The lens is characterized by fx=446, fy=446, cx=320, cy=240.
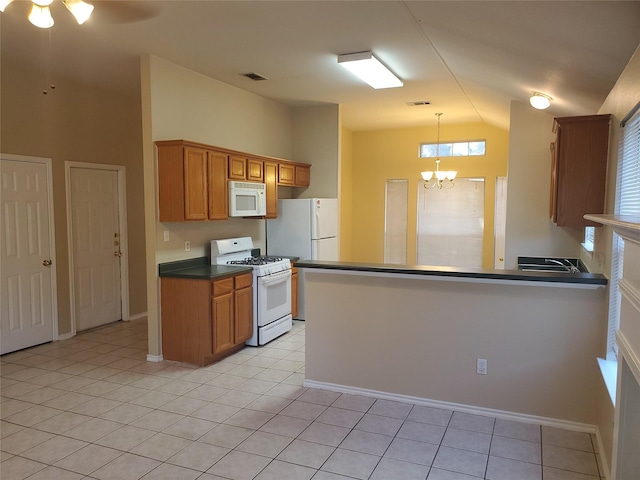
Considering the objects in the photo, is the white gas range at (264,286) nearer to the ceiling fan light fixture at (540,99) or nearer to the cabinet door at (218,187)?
the cabinet door at (218,187)

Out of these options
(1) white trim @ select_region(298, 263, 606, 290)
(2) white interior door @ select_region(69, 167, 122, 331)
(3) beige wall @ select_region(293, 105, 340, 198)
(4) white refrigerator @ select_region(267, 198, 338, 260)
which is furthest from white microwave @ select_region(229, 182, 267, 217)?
(2) white interior door @ select_region(69, 167, 122, 331)

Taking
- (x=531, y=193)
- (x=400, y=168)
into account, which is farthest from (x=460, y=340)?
(x=400, y=168)

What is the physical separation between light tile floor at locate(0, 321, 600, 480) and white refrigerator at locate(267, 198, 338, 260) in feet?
6.93

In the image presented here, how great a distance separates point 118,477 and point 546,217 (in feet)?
15.8

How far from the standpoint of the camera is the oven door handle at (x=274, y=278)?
488 cm

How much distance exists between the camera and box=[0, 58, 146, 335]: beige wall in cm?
456

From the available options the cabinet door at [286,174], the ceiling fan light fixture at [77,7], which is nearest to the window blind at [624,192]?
the ceiling fan light fixture at [77,7]

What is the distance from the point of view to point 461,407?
10.9ft

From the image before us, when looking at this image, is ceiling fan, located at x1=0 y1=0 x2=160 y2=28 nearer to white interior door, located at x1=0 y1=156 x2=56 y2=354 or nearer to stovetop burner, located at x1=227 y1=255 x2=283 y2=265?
white interior door, located at x1=0 y1=156 x2=56 y2=354

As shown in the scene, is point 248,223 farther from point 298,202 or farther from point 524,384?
point 524,384

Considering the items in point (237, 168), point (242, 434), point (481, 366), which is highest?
point (237, 168)

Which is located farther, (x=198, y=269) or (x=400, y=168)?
(x=400, y=168)

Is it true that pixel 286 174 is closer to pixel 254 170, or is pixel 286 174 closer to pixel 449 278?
pixel 254 170

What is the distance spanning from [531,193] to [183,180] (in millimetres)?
3862
